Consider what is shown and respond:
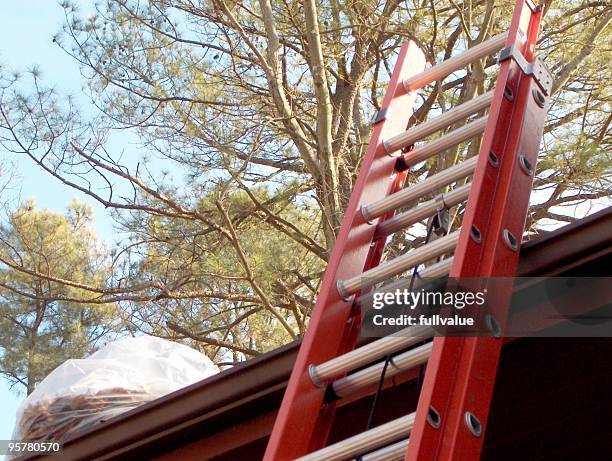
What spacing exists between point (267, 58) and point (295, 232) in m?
1.15

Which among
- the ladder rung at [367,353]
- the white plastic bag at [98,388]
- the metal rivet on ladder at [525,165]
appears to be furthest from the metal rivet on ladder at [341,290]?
the white plastic bag at [98,388]

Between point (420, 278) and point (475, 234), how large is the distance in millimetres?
235

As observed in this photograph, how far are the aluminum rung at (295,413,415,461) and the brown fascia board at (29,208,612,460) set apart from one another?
46cm

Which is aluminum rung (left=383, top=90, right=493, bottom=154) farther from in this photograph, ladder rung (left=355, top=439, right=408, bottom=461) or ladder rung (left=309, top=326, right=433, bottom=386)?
ladder rung (left=355, top=439, right=408, bottom=461)

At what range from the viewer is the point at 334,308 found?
2049mm

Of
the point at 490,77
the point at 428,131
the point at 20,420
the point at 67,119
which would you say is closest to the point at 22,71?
the point at 67,119

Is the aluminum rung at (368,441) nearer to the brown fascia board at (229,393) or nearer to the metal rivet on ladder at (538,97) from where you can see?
the brown fascia board at (229,393)

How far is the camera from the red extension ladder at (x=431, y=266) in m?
1.64

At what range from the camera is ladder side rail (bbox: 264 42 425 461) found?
6.03 feet

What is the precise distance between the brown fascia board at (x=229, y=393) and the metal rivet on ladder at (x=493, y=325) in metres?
0.21

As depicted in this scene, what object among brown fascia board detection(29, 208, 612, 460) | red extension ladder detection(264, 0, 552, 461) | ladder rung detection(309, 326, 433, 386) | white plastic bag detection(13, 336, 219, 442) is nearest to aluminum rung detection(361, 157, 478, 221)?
red extension ladder detection(264, 0, 552, 461)

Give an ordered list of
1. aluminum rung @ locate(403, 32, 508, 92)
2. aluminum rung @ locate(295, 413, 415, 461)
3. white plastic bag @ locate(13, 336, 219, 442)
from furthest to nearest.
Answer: white plastic bag @ locate(13, 336, 219, 442), aluminum rung @ locate(403, 32, 508, 92), aluminum rung @ locate(295, 413, 415, 461)

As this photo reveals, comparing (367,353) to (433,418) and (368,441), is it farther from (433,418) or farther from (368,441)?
(433,418)

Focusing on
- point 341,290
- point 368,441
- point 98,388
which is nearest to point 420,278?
point 341,290
